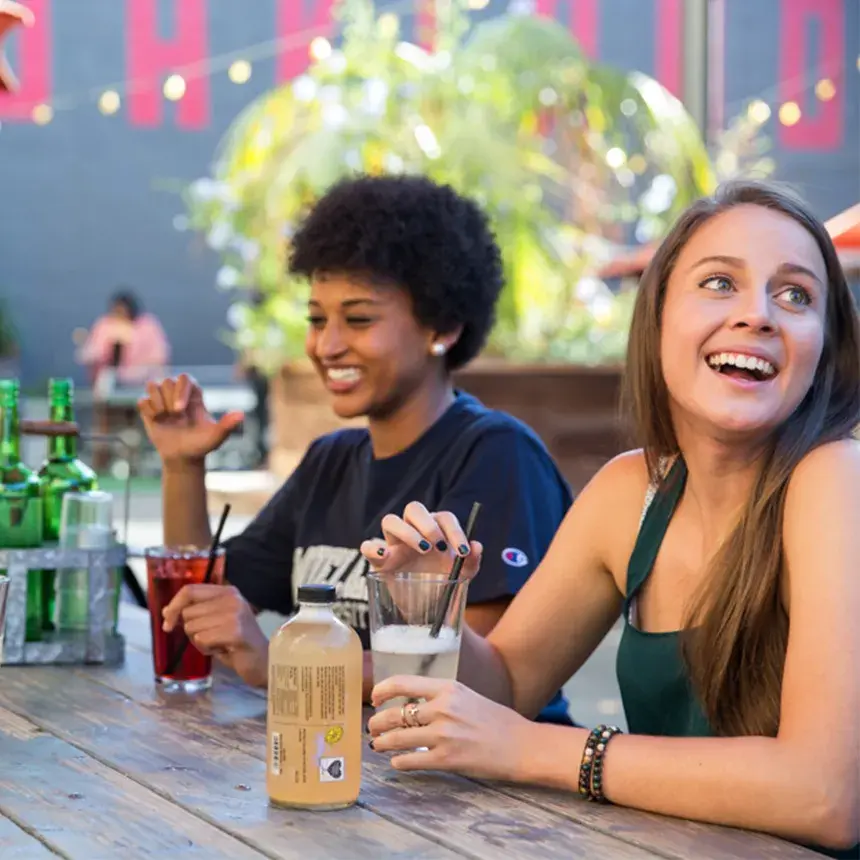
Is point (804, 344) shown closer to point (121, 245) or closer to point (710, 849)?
point (710, 849)

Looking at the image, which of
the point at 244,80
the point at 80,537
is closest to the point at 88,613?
the point at 80,537

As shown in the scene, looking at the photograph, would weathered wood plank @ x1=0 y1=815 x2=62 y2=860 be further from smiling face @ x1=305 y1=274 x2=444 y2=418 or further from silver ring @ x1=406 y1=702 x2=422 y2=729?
smiling face @ x1=305 y1=274 x2=444 y2=418

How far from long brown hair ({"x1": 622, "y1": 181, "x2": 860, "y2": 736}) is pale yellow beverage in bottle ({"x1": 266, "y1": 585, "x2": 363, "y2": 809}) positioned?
1.39 feet

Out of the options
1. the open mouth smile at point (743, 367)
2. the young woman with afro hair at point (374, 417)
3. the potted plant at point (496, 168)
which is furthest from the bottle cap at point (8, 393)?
the potted plant at point (496, 168)

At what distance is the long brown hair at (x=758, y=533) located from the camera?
4.84 ft

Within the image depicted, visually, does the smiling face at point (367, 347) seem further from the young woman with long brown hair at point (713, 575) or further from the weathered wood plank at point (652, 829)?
the weathered wood plank at point (652, 829)

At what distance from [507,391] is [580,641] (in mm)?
3715

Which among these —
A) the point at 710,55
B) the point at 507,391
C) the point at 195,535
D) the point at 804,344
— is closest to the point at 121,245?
the point at 710,55

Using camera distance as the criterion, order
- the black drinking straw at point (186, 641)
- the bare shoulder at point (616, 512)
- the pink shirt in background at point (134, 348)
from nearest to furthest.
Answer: the bare shoulder at point (616, 512)
the black drinking straw at point (186, 641)
the pink shirt in background at point (134, 348)

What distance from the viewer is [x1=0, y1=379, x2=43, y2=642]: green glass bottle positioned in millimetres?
1930

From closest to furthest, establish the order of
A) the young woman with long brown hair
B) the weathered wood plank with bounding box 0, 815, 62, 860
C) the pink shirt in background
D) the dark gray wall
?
the weathered wood plank with bounding box 0, 815, 62, 860
the young woman with long brown hair
the pink shirt in background
the dark gray wall

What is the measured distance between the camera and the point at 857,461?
1.49m

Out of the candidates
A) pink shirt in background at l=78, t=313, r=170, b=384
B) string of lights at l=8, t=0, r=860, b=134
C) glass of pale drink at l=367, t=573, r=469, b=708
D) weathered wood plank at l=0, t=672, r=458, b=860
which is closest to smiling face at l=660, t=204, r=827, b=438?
glass of pale drink at l=367, t=573, r=469, b=708

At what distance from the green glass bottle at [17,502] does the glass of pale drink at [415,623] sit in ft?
2.35
